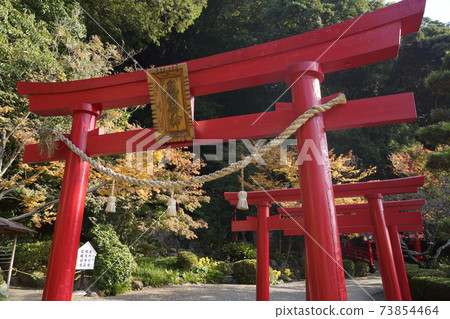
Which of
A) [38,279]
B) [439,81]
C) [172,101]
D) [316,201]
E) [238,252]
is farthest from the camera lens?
[238,252]

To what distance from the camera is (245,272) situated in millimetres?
11492

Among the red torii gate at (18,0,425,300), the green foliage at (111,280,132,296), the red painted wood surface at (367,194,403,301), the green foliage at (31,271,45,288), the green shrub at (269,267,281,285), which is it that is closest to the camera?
the red torii gate at (18,0,425,300)

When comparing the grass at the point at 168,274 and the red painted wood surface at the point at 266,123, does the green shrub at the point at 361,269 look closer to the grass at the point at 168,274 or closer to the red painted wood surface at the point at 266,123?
the grass at the point at 168,274

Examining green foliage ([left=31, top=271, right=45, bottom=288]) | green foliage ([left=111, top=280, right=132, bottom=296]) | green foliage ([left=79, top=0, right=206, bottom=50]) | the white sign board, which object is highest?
green foliage ([left=79, top=0, right=206, bottom=50])

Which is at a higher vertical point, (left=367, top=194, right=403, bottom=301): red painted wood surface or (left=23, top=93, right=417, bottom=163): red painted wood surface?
(left=23, top=93, right=417, bottom=163): red painted wood surface

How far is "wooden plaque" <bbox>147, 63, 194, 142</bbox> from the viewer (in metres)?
2.80

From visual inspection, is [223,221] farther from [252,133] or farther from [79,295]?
[252,133]

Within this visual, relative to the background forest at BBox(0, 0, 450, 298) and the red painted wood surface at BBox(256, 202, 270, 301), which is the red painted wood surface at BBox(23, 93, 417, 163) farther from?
the red painted wood surface at BBox(256, 202, 270, 301)


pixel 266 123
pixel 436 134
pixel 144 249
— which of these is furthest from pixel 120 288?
pixel 436 134

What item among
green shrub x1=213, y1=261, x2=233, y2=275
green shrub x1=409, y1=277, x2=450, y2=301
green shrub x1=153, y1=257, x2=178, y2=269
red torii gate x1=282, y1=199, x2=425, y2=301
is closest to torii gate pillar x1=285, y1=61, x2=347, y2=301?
red torii gate x1=282, y1=199, x2=425, y2=301

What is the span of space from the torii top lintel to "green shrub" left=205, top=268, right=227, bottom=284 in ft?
31.8

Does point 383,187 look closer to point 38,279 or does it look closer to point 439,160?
point 439,160

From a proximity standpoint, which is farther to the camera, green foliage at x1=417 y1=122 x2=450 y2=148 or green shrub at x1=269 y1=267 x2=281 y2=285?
green shrub at x1=269 y1=267 x2=281 y2=285

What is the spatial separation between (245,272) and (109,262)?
17.7ft
